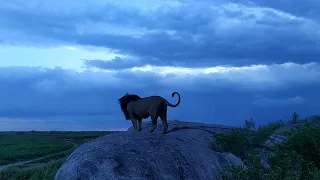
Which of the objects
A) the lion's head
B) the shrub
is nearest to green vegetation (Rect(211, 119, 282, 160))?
the shrub

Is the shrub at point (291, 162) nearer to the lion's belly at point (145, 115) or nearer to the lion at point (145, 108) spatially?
the lion at point (145, 108)

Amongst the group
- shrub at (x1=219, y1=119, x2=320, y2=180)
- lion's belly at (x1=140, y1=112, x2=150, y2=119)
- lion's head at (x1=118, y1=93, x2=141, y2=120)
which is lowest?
shrub at (x1=219, y1=119, x2=320, y2=180)

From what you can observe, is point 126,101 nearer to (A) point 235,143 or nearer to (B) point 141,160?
(B) point 141,160

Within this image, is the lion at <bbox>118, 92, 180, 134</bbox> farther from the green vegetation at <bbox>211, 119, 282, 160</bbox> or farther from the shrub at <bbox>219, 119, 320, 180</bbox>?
the green vegetation at <bbox>211, 119, 282, 160</bbox>

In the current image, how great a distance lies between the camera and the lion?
439 inches

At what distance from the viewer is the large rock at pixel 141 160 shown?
9.64 metres

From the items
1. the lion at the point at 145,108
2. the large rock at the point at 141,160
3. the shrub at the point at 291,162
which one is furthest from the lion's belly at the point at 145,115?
the shrub at the point at 291,162

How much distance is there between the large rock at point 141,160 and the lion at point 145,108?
1.38 feet

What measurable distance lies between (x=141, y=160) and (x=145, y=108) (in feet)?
5.69

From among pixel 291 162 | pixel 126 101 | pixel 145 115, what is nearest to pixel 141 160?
pixel 145 115

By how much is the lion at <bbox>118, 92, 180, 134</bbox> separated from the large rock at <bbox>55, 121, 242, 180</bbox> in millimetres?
422

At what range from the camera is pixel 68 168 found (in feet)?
33.6

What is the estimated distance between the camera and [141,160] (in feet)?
32.4

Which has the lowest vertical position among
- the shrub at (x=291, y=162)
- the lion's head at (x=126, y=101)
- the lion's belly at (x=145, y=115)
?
the shrub at (x=291, y=162)
